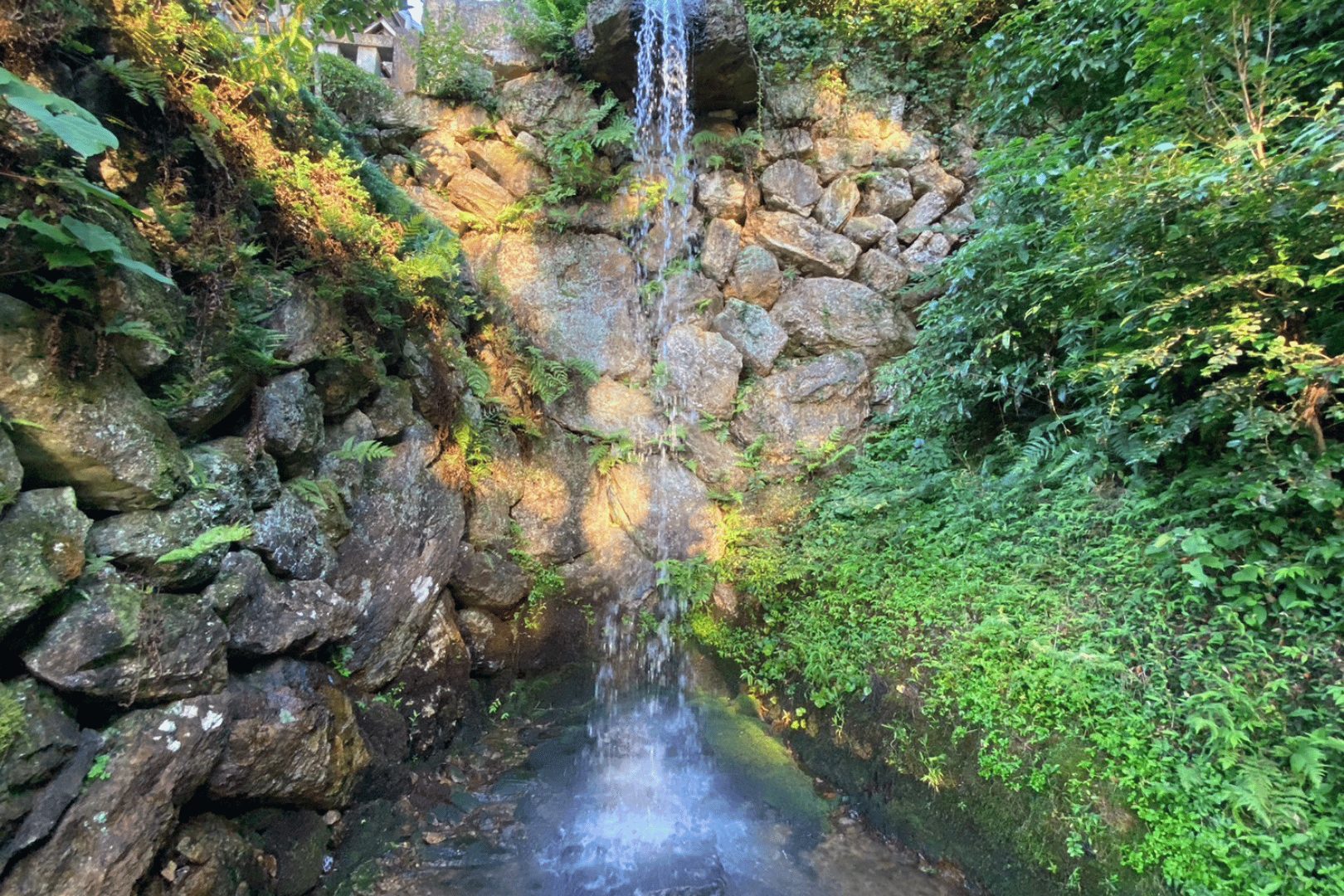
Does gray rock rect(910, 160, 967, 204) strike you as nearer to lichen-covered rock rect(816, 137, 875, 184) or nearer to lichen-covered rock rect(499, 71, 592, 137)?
lichen-covered rock rect(816, 137, 875, 184)

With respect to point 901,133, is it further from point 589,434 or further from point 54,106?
point 54,106

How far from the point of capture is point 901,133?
7953mm

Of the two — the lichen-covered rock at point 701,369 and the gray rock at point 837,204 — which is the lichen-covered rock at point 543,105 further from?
the gray rock at point 837,204

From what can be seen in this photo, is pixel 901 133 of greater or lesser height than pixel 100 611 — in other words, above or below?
above

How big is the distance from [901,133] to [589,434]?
227 inches

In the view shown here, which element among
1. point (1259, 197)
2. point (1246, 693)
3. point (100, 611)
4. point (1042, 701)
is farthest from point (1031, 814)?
point (100, 611)

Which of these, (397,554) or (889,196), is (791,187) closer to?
(889,196)

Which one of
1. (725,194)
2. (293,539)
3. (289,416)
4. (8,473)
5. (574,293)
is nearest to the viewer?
(8,473)

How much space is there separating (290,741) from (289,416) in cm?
197

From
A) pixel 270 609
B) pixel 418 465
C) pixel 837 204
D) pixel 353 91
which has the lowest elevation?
pixel 270 609

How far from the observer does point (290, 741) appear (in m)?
3.38

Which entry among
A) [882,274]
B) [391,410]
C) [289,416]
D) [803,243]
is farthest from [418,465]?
[882,274]

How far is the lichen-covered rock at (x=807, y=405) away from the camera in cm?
705

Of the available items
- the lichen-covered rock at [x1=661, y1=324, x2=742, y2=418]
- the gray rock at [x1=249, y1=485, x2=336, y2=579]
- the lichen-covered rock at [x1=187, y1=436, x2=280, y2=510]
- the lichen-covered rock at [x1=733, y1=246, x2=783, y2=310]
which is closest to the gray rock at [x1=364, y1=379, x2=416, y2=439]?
the gray rock at [x1=249, y1=485, x2=336, y2=579]
